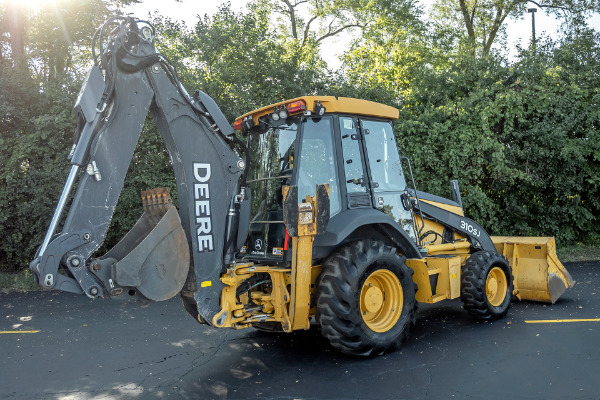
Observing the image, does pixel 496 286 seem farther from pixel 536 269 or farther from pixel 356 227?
pixel 356 227

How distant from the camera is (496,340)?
5629mm

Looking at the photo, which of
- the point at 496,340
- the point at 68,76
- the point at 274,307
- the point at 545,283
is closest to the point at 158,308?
the point at 274,307

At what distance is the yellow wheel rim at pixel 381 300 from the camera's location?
523 centimetres

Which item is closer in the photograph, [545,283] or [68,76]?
[545,283]

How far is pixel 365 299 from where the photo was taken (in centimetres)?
520

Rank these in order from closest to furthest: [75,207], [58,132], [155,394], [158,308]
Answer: [75,207]
[155,394]
[158,308]
[58,132]

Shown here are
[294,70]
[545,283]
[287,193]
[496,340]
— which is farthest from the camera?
[294,70]

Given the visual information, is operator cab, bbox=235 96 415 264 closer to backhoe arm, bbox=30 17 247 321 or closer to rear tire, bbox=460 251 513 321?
backhoe arm, bbox=30 17 247 321

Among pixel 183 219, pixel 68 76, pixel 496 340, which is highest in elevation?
pixel 68 76

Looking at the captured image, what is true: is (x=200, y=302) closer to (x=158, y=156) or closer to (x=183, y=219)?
(x=183, y=219)

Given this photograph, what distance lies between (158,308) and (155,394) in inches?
147

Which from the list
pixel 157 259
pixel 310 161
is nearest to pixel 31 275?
pixel 157 259

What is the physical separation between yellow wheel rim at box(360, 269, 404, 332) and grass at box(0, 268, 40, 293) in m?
7.54

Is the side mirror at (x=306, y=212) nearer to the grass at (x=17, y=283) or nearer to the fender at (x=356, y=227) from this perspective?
the fender at (x=356, y=227)
